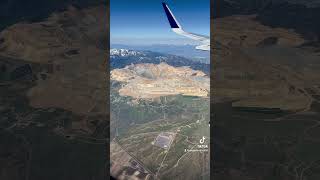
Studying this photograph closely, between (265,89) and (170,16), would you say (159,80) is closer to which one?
(170,16)

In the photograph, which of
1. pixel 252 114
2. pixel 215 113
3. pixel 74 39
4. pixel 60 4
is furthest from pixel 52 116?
pixel 252 114

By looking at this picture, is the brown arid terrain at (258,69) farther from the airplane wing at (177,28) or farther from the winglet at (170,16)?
the winglet at (170,16)

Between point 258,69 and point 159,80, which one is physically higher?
point 258,69

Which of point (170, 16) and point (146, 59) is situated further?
point (146, 59)

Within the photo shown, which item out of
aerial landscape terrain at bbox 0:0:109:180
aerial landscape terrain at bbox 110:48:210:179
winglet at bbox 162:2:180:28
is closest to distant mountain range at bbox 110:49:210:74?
aerial landscape terrain at bbox 110:48:210:179

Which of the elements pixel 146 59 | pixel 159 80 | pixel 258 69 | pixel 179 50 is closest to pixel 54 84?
pixel 146 59

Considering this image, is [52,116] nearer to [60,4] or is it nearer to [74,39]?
[74,39]

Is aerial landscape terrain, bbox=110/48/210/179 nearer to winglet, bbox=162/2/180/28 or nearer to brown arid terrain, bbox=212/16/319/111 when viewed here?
brown arid terrain, bbox=212/16/319/111
